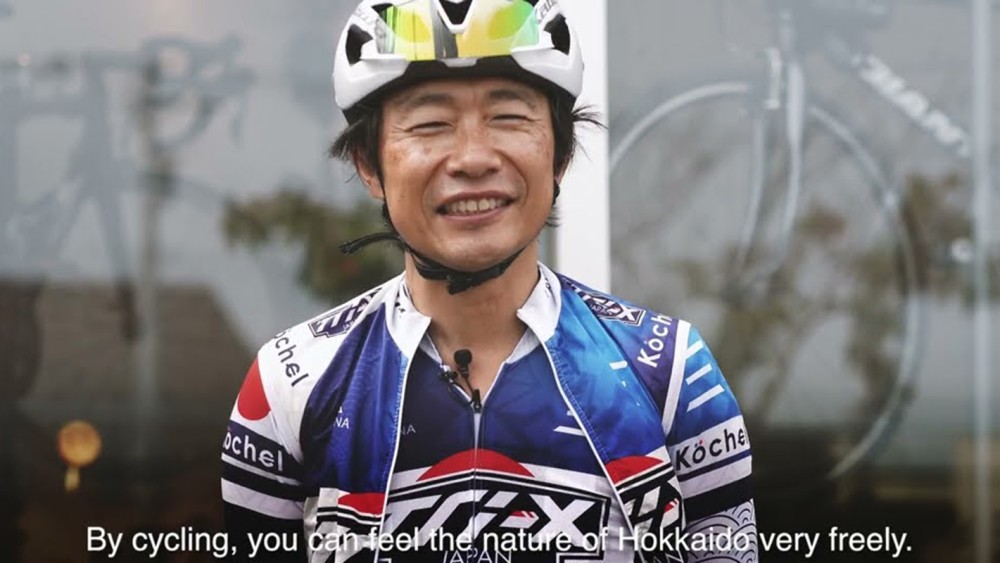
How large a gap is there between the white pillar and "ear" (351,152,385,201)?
3.78 feet

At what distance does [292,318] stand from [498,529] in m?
1.57

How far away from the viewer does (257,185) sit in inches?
138

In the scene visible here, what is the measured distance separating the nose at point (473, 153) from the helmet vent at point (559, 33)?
0.23 m

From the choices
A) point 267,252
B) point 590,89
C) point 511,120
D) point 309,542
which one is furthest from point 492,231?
point 267,252

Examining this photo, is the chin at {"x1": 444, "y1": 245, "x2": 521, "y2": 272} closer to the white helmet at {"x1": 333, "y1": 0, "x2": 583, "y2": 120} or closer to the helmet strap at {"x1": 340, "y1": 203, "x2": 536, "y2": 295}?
the helmet strap at {"x1": 340, "y1": 203, "x2": 536, "y2": 295}

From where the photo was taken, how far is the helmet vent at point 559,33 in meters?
2.17

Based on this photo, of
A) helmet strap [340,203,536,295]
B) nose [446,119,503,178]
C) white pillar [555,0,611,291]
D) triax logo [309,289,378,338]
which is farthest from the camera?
white pillar [555,0,611,291]

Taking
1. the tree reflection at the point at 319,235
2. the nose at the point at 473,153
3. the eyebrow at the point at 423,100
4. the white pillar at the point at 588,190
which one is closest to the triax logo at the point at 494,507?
the nose at the point at 473,153

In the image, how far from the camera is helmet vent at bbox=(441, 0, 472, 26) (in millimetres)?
2074

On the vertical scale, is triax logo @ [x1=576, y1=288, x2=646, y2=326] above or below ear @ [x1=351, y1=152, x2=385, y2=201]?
below

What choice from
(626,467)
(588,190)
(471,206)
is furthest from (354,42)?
(588,190)

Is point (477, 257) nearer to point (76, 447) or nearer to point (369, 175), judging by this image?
point (369, 175)

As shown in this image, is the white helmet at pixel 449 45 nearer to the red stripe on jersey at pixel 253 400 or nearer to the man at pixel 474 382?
the man at pixel 474 382

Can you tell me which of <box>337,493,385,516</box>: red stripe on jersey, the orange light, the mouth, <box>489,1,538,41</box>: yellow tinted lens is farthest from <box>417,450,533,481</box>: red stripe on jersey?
the orange light
